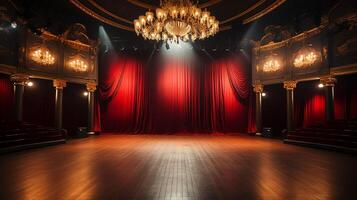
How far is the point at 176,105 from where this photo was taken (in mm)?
14617

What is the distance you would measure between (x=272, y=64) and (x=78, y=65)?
10204mm

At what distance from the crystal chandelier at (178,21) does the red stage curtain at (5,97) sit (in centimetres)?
781

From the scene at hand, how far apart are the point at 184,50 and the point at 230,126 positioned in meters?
5.47

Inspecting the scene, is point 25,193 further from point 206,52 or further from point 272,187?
point 206,52

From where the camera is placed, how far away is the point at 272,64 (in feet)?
41.2

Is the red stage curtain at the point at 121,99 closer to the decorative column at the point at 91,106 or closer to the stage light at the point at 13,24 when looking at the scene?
the decorative column at the point at 91,106

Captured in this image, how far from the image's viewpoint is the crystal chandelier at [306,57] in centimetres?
1061

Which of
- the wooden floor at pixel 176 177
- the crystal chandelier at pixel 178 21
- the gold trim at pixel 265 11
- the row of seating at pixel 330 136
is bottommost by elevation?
the wooden floor at pixel 176 177

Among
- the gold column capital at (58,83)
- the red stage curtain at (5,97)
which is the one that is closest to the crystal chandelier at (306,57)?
the gold column capital at (58,83)

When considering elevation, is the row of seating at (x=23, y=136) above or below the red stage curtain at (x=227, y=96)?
below

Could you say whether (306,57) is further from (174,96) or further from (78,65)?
(78,65)

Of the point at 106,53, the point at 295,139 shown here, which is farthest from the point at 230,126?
the point at 106,53

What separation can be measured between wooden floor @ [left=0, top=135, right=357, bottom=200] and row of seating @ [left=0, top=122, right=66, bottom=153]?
1280mm

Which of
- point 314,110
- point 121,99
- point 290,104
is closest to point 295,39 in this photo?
point 290,104
